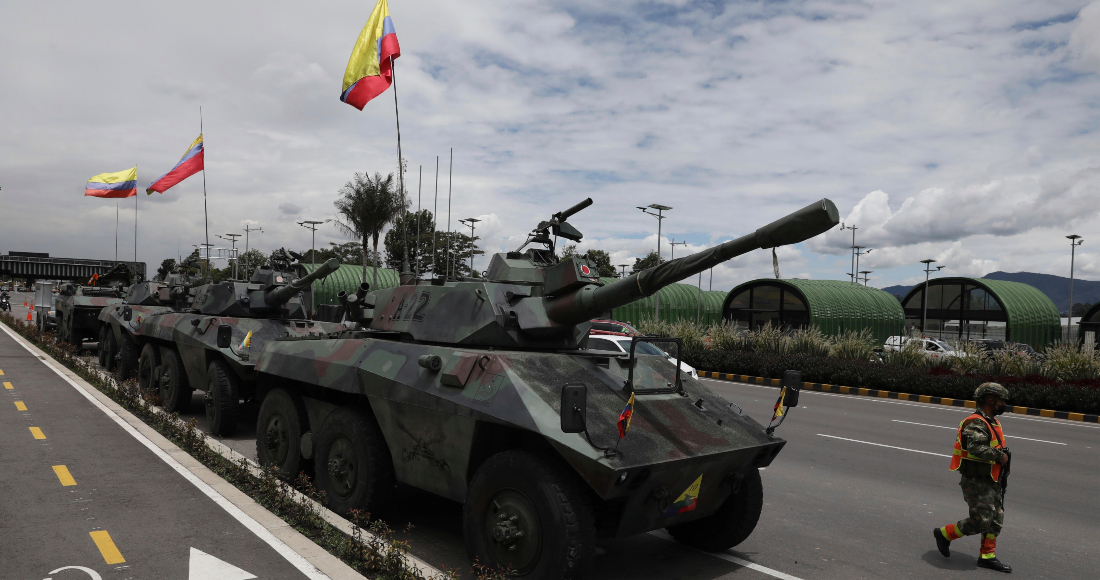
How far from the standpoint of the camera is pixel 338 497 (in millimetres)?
6242

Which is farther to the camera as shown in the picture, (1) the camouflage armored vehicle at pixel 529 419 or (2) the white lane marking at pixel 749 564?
(2) the white lane marking at pixel 749 564

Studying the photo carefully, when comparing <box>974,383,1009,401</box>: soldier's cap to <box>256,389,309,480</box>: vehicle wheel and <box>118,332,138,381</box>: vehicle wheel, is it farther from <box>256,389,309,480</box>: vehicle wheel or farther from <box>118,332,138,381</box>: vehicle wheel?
<box>118,332,138,381</box>: vehicle wheel

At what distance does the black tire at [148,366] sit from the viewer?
12633 mm

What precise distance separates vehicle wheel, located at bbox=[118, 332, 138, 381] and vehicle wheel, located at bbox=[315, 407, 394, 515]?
32.8ft

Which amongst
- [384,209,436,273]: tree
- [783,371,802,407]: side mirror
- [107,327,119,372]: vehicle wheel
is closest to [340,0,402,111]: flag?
[107,327,119,372]: vehicle wheel

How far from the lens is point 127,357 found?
14.5 m

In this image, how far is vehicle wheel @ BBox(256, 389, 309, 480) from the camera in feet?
23.3

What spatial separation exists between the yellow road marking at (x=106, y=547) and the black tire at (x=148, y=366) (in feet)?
23.5

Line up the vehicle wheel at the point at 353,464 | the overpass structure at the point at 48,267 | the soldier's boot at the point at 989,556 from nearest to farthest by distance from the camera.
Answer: the soldier's boot at the point at 989,556
the vehicle wheel at the point at 353,464
the overpass structure at the point at 48,267

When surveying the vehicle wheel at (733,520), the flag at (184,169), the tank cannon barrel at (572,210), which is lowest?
the vehicle wheel at (733,520)

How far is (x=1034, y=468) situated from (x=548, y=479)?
26.0 ft

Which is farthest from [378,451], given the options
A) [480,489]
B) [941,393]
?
[941,393]

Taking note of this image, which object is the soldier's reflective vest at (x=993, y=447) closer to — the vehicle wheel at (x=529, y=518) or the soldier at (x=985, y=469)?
the soldier at (x=985, y=469)

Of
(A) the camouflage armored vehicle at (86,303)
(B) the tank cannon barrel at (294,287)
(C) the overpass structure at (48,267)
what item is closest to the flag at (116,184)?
(A) the camouflage armored vehicle at (86,303)
